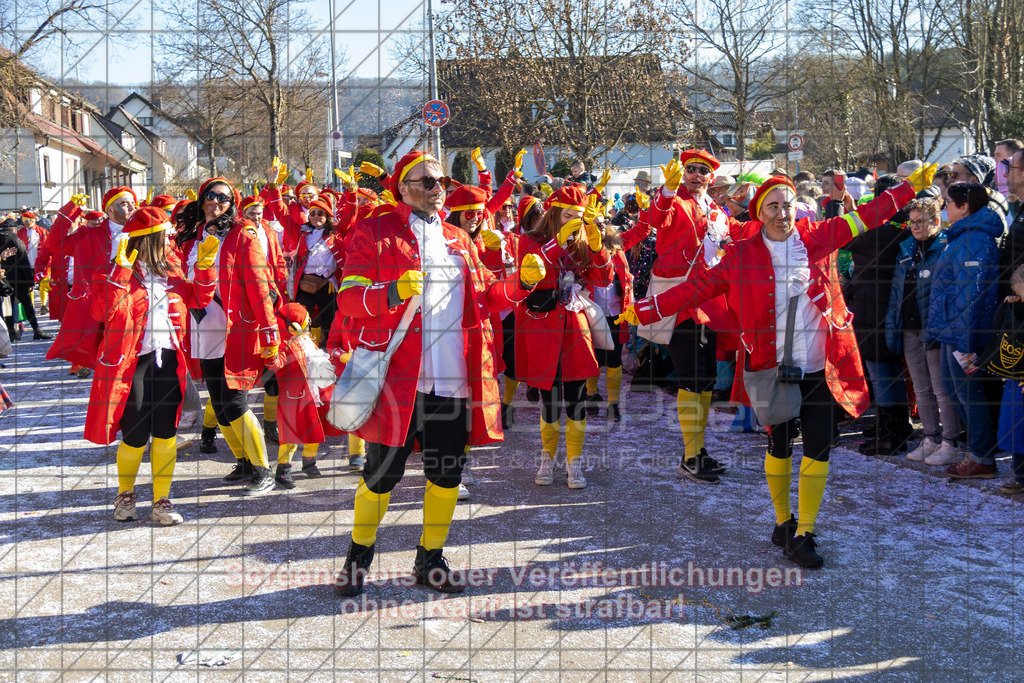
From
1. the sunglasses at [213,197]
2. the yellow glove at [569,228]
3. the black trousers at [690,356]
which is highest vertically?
the sunglasses at [213,197]

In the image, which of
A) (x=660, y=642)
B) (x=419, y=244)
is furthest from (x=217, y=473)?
(x=660, y=642)

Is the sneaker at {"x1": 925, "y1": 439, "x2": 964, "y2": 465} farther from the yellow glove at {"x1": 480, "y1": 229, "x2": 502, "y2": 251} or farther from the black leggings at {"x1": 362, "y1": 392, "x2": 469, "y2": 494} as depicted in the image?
the black leggings at {"x1": 362, "y1": 392, "x2": 469, "y2": 494}

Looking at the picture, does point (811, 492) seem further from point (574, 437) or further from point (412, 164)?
point (412, 164)

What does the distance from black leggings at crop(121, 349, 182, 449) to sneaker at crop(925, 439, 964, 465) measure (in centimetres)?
463

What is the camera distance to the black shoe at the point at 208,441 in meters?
6.17

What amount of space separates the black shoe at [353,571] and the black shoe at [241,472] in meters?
1.87

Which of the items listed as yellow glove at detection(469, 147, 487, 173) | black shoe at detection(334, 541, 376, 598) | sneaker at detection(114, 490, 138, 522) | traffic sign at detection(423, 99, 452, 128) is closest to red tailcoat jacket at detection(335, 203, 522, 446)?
black shoe at detection(334, 541, 376, 598)

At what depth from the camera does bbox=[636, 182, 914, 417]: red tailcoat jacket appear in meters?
4.11

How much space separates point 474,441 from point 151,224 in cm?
214

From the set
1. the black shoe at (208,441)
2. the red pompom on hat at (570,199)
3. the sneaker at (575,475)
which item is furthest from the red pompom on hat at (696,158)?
the black shoe at (208,441)

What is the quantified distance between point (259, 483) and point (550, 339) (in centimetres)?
194

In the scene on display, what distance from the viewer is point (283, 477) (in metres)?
5.37

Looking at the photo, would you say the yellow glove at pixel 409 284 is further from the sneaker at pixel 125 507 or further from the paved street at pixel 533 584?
the sneaker at pixel 125 507

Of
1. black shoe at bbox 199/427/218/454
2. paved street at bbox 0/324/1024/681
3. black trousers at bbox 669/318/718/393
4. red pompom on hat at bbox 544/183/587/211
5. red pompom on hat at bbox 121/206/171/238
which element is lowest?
paved street at bbox 0/324/1024/681
